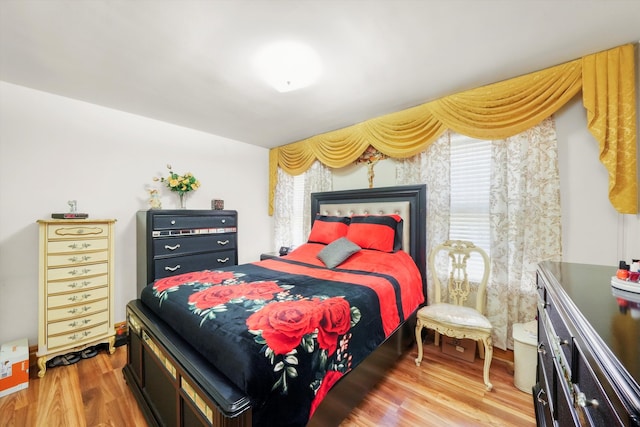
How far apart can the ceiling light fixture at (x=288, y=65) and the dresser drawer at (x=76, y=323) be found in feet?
8.81

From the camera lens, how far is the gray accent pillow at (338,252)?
7.57 feet

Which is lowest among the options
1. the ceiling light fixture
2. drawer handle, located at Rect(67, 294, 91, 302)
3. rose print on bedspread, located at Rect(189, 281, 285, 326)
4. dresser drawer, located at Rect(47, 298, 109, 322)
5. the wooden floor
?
the wooden floor

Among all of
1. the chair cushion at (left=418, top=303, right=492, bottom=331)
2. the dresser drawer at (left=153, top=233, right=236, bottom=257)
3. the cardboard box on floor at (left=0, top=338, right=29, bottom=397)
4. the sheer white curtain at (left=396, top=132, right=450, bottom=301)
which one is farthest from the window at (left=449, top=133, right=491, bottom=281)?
the cardboard box on floor at (left=0, top=338, right=29, bottom=397)

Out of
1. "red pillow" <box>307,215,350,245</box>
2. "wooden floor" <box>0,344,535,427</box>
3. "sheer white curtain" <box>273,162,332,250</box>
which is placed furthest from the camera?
"sheer white curtain" <box>273,162,332,250</box>

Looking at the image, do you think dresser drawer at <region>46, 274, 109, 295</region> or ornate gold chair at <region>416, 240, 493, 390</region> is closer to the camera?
ornate gold chair at <region>416, 240, 493, 390</region>

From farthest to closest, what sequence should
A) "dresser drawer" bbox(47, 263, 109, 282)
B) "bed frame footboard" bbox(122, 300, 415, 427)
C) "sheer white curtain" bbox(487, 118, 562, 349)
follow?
"dresser drawer" bbox(47, 263, 109, 282) → "sheer white curtain" bbox(487, 118, 562, 349) → "bed frame footboard" bbox(122, 300, 415, 427)

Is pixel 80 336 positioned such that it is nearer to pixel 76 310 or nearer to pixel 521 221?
pixel 76 310

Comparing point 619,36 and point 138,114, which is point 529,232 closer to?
point 619,36

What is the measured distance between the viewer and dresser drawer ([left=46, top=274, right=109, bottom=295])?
80.1 inches

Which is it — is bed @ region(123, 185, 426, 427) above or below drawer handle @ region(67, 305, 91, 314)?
above

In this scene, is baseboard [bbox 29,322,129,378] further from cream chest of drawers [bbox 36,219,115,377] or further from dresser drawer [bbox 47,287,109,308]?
dresser drawer [bbox 47,287,109,308]

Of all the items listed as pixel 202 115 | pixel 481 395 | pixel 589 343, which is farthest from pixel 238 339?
pixel 202 115

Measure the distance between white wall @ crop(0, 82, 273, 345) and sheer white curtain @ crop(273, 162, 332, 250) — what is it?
1041 mm

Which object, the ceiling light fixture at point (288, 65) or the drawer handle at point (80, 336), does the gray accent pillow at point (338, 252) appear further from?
the drawer handle at point (80, 336)
